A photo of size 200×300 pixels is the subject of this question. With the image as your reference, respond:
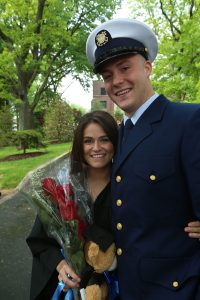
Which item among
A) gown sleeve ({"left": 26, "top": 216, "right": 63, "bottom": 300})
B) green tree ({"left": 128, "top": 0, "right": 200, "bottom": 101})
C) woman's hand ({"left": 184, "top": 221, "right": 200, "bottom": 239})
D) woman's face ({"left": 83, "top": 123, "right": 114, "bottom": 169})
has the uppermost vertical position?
green tree ({"left": 128, "top": 0, "right": 200, "bottom": 101})

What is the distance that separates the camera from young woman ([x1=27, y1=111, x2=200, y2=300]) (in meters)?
2.05

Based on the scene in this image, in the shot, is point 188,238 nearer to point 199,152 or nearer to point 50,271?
point 199,152

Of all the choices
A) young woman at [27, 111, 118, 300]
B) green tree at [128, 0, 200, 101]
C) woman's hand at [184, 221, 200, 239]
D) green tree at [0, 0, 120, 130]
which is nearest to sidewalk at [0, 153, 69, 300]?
young woman at [27, 111, 118, 300]

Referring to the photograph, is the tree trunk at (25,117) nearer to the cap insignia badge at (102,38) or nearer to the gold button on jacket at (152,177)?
the cap insignia badge at (102,38)

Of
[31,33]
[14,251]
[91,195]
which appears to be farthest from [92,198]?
[31,33]

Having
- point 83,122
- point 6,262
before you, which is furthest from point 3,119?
point 83,122

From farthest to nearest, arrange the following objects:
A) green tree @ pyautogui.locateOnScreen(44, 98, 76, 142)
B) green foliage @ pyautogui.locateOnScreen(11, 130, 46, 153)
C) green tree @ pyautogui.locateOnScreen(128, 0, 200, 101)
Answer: green tree @ pyautogui.locateOnScreen(44, 98, 76, 142) < green foliage @ pyautogui.locateOnScreen(11, 130, 46, 153) < green tree @ pyautogui.locateOnScreen(128, 0, 200, 101)

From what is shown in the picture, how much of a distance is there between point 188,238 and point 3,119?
25.9m

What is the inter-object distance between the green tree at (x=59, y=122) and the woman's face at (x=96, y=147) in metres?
24.0

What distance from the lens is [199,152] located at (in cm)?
162

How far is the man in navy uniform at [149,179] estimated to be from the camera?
5.54 feet

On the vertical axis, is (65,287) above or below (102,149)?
below

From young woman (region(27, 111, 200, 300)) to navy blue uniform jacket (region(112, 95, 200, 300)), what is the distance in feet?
0.68

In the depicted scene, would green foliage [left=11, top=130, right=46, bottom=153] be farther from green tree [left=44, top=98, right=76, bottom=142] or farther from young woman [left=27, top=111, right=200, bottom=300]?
young woman [left=27, top=111, right=200, bottom=300]
